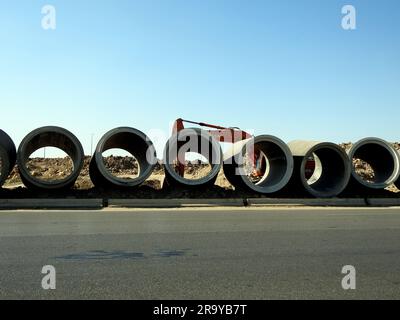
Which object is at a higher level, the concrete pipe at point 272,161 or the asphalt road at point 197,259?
the concrete pipe at point 272,161

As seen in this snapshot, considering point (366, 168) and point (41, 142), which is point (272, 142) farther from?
point (366, 168)

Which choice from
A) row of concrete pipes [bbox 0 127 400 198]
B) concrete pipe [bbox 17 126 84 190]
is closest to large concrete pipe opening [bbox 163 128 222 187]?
row of concrete pipes [bbox 0 127 400 198]

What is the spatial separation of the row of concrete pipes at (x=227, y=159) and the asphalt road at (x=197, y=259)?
6.80m

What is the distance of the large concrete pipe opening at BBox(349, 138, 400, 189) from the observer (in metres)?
20.8

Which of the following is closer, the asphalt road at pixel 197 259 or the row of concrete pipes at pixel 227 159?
the asphalt road at pixel 197 259

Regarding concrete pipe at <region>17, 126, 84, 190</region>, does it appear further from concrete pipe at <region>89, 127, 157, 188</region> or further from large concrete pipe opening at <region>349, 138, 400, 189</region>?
large concrete pipe opening at <region>349, 138, 400, 189</region>

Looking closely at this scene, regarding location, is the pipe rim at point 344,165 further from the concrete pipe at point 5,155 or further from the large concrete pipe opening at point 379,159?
the concrete pipe at point 5,155

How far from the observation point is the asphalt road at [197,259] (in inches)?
208

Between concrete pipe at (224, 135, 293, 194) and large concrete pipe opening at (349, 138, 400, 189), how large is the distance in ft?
9.56

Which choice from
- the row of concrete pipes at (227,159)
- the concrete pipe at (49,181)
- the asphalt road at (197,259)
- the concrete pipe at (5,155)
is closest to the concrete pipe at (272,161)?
the row of concrete pipes at (227,159)

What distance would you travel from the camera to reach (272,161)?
22.0 meters
